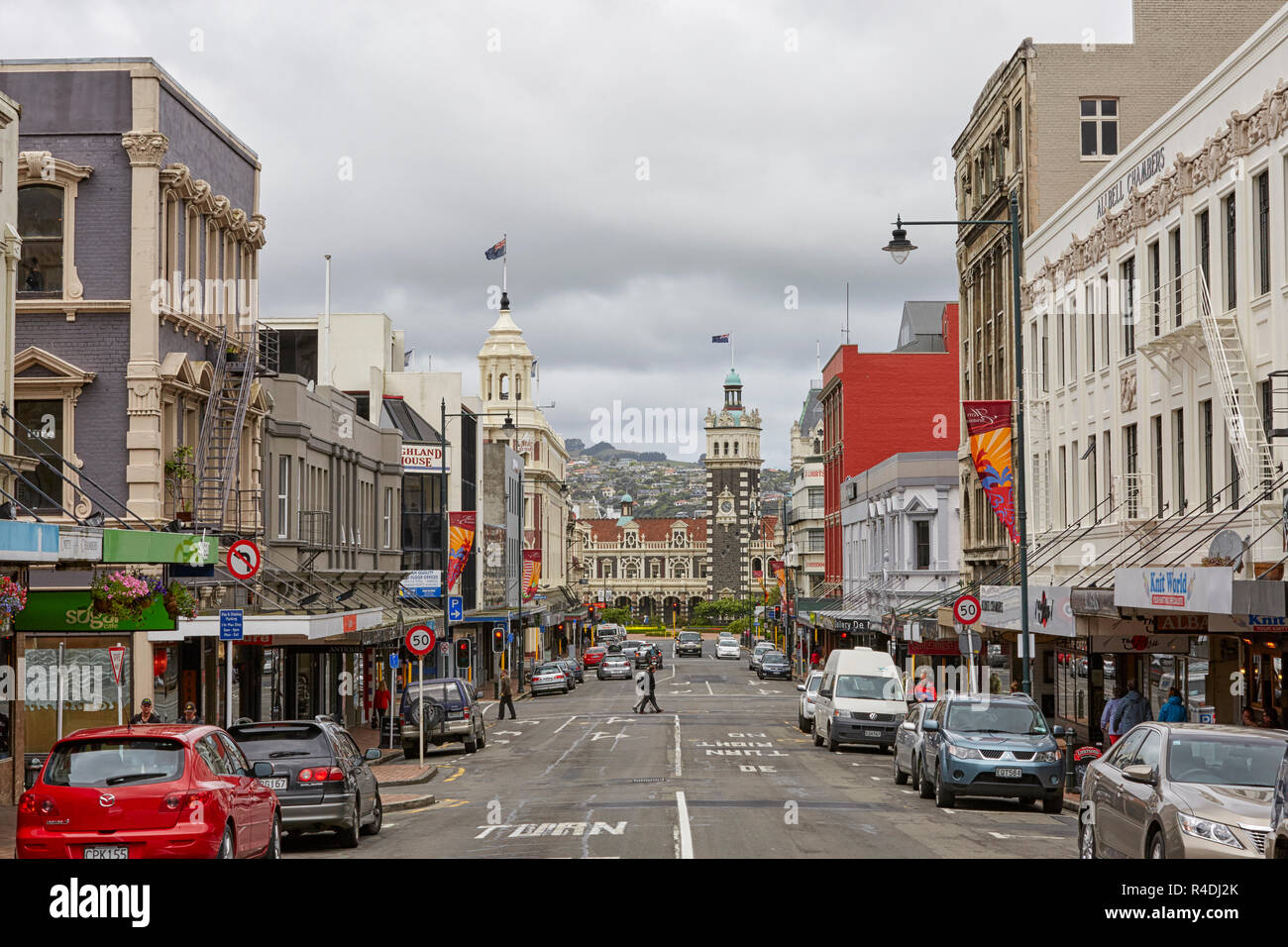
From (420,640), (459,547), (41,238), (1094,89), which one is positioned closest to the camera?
(41,238)

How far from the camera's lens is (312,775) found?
57.5 feet

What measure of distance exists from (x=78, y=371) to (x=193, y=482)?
3117 mm

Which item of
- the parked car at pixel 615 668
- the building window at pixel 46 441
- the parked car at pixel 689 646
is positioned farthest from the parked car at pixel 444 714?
the parked car at pixel 689 646

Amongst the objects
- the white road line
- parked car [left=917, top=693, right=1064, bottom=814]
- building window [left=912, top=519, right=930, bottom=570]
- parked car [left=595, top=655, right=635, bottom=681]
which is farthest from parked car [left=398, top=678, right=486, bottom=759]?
parked car [left=595, top=655, right=635, bottom=681]

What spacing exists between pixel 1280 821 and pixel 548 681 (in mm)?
60287

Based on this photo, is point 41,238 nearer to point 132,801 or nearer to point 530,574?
point 132,801

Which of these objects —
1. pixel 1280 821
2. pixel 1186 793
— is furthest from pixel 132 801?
pixel 1280 821

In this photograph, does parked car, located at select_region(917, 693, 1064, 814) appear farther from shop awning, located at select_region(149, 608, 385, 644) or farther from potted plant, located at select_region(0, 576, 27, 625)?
potted plant, located at select_region(0, 576, 27, 625)

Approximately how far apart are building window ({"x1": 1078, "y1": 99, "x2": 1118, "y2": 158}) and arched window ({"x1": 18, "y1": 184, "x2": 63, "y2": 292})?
25.5 m

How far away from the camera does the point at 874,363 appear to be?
76.0 m

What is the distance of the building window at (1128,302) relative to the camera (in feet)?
103

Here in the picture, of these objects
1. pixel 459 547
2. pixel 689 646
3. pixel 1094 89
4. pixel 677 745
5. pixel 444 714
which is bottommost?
pixel 689 646
